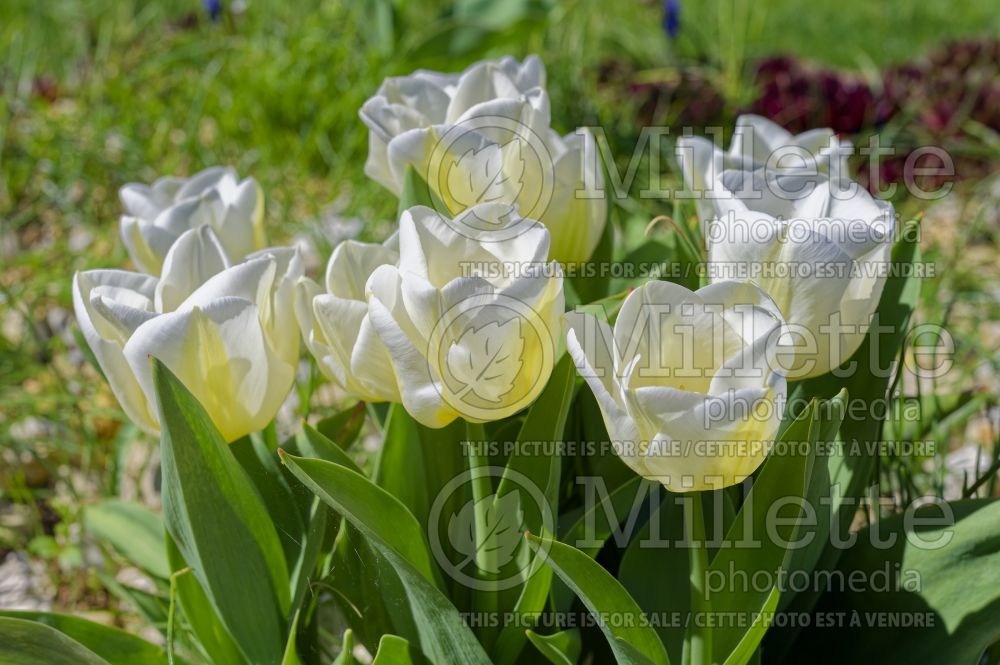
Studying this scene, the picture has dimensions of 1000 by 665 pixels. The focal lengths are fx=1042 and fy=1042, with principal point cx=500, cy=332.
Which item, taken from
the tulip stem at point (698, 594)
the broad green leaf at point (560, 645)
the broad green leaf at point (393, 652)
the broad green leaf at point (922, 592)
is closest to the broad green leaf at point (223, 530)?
the broad green leaf at point (393, 652)

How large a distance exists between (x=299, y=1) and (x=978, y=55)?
7.43ft

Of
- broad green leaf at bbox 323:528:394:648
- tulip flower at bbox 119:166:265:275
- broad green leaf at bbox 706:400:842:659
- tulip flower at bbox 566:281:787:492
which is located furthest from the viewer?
tulip flower at bbox 119:166:265:275

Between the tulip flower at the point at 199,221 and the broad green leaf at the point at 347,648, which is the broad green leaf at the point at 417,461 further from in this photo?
the tulip flower at the point at 199,221

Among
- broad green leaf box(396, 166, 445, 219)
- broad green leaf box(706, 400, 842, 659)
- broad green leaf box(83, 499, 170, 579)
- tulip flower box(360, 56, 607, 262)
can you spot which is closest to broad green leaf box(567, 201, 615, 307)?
tulip flower box(360, 56, 607, 262)

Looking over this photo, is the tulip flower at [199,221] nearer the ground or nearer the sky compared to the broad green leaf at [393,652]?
nearer the sky

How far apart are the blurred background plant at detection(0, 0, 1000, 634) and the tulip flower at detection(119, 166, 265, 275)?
55 centimetres

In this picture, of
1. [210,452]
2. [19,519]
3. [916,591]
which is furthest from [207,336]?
[19,519]

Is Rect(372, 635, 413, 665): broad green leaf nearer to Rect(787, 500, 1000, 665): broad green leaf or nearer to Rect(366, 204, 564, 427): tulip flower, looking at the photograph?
Rect(366, 204, 564, 427): tulip flower

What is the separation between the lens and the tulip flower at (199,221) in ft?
3.18

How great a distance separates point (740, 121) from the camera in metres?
1.00

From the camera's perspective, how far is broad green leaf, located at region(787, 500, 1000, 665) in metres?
0.80

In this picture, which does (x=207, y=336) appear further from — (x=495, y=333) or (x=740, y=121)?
(x=740, y=121)

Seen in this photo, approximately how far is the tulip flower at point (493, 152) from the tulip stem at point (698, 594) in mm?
287

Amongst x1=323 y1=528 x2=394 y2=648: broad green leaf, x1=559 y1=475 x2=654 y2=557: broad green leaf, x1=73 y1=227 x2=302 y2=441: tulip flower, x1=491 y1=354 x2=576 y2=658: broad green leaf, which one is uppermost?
x1=73 y1=227 x2=302 y2=441: tulip flower
